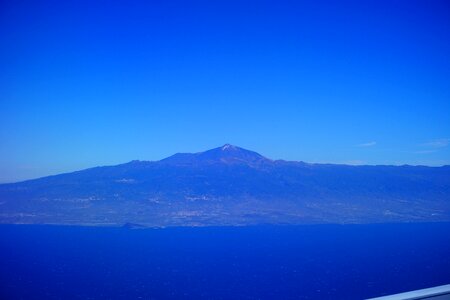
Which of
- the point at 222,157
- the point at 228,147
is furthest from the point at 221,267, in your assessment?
the point at 228,147

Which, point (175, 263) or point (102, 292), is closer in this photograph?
point (102, 292)

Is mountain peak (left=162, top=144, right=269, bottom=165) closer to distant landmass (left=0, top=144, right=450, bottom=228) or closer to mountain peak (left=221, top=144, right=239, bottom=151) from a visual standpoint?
mountain peak (left=221, top=144, right=239, bottom=151)

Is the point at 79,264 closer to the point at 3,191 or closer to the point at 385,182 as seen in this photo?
the point at 3,191

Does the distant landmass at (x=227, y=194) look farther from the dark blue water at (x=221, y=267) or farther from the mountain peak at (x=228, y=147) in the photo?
the dark blue water at (x=221, y=267)

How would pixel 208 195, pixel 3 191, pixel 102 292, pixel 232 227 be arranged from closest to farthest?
pixel 102 292
pixel 3 191
pixel 232 227
pixel 208 195

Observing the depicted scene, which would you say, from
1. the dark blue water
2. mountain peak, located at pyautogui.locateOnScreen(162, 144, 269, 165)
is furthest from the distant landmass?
the dark blue water

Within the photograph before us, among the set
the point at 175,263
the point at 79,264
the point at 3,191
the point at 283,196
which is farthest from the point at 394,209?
the point at 3,191

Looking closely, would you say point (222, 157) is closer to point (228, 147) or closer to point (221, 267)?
point (228, 147)
